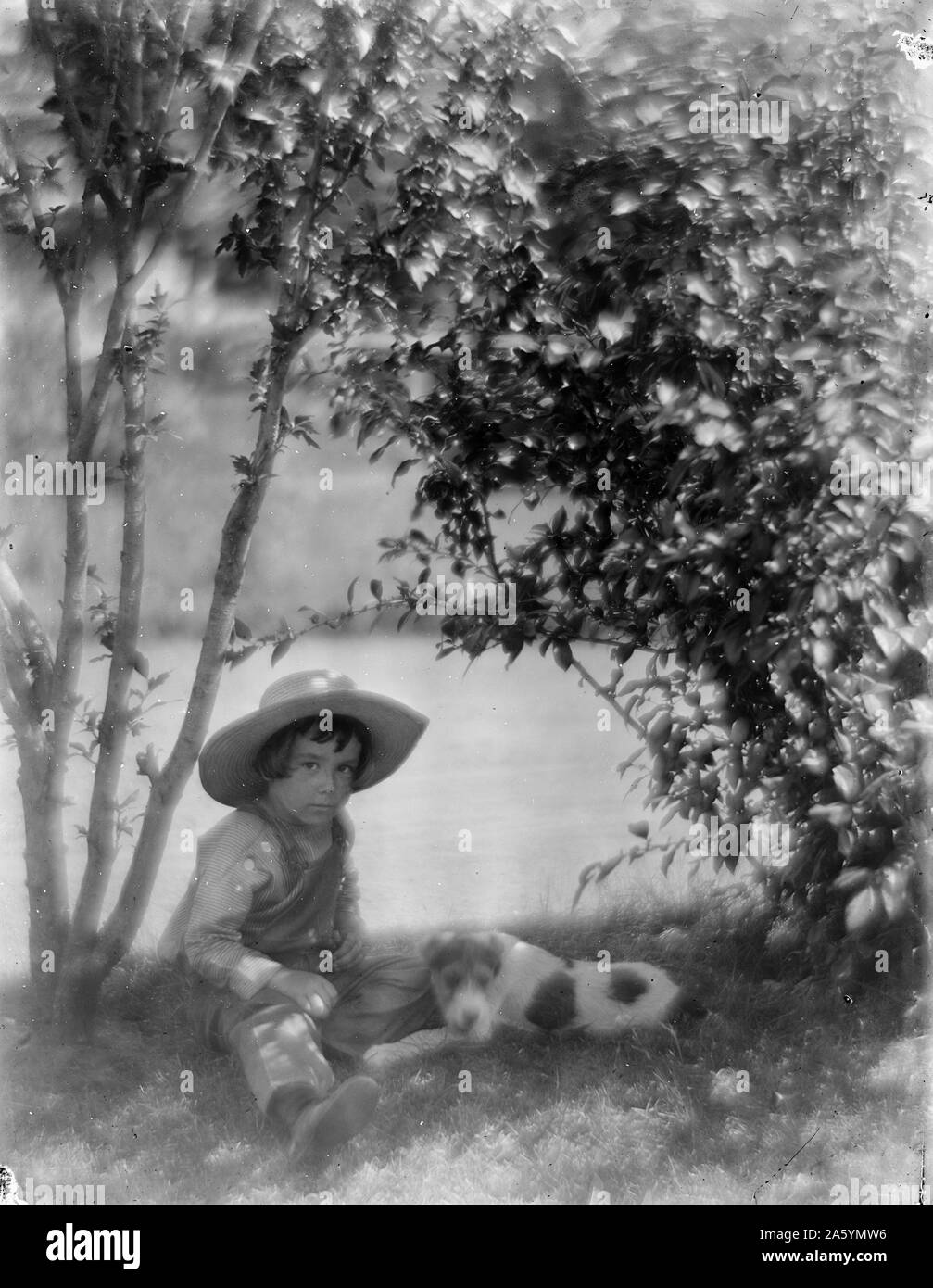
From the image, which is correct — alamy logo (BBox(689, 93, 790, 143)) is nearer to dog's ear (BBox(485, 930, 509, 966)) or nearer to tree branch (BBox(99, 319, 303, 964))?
tree branch (BBox(99, 319, 303, 964))

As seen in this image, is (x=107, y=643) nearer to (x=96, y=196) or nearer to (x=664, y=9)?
(x=96, y=196)

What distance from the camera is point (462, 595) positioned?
3.42 meters

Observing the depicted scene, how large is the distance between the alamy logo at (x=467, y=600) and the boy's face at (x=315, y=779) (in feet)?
1.30

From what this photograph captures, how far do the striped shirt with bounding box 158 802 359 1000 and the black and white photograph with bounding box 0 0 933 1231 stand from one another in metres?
0.01

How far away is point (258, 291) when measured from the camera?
3.34 metres

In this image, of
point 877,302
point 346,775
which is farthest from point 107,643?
point 877,302

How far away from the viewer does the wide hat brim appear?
11.0 ft

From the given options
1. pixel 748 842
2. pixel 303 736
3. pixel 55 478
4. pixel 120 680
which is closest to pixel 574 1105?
pixel 748 842

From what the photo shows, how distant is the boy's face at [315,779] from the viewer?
133 inches

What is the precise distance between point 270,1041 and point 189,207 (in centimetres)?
208

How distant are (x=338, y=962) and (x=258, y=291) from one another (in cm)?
170

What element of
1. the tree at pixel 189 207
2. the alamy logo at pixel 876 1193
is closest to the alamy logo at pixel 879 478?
the tree at pixel 189 207

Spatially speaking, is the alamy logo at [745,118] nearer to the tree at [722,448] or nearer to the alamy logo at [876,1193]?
the tree at [722,448]
